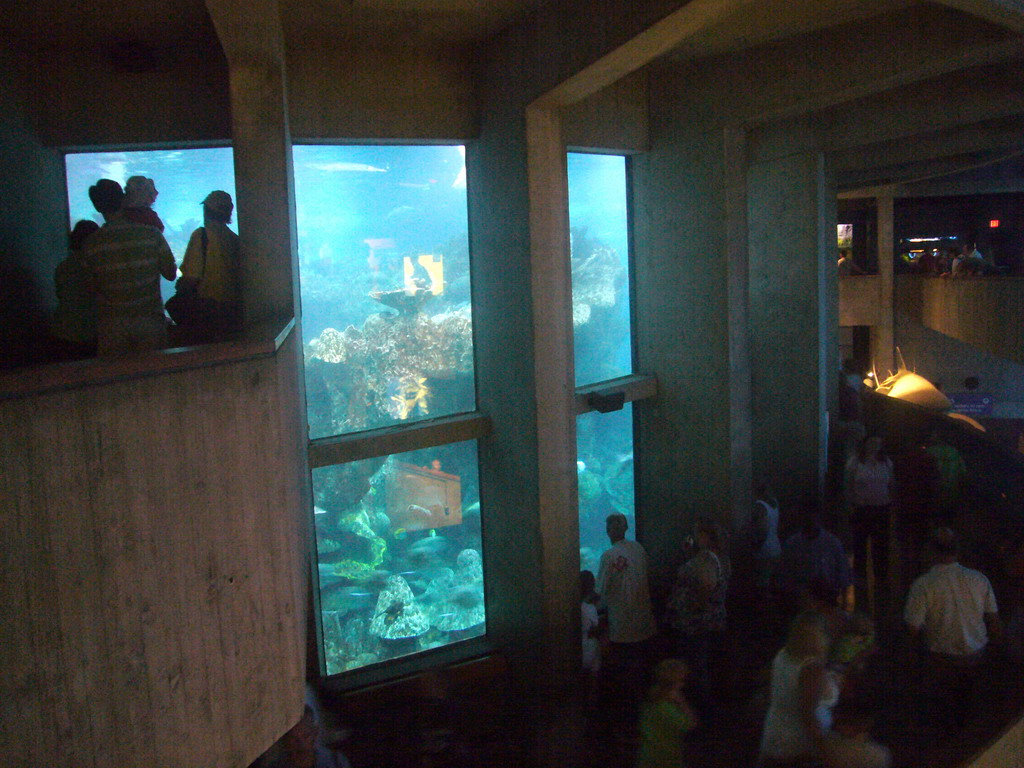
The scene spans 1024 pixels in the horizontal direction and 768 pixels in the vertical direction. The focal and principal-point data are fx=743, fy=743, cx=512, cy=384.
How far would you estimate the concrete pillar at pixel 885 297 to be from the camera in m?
21.8

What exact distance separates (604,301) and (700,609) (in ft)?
16.8

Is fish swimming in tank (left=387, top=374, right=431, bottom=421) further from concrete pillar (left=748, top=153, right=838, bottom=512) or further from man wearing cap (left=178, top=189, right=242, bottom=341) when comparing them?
concrete pillar (left=748, top=153, right=838, bottom=512)

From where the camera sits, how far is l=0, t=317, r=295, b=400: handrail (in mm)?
2416

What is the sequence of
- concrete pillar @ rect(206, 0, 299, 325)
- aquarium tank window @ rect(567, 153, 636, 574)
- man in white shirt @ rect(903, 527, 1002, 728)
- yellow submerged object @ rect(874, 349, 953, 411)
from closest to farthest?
man in white shirt @ rect(903, 527, 1002, 728) → concrete pillar @ rect(206, 0, 299, 325) → aquarium tank window @ rect(567, 153, 636, 574) → yellow submerged object @ rect(874, 349, 953, 411)

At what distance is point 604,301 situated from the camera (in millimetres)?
10109

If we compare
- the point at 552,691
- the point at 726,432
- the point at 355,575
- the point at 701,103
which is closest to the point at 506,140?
the point at 701,103

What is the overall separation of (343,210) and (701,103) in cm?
445

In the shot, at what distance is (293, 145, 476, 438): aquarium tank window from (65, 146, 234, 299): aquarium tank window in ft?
2.70

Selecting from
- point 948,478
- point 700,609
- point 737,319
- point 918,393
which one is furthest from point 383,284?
point 918,393

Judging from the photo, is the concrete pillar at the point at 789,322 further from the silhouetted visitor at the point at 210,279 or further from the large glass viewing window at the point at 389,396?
the silhouetted visitor at the point at 210,279

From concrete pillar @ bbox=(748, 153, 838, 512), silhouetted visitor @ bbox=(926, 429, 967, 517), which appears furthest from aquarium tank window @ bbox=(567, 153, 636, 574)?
silhouetted visitor @ bbox=(926, 429, 967, 517)

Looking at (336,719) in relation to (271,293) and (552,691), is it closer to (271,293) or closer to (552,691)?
(552,691)

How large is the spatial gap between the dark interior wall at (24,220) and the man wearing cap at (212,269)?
199cm

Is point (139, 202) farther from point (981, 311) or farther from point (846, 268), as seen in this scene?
point (846, 268)
